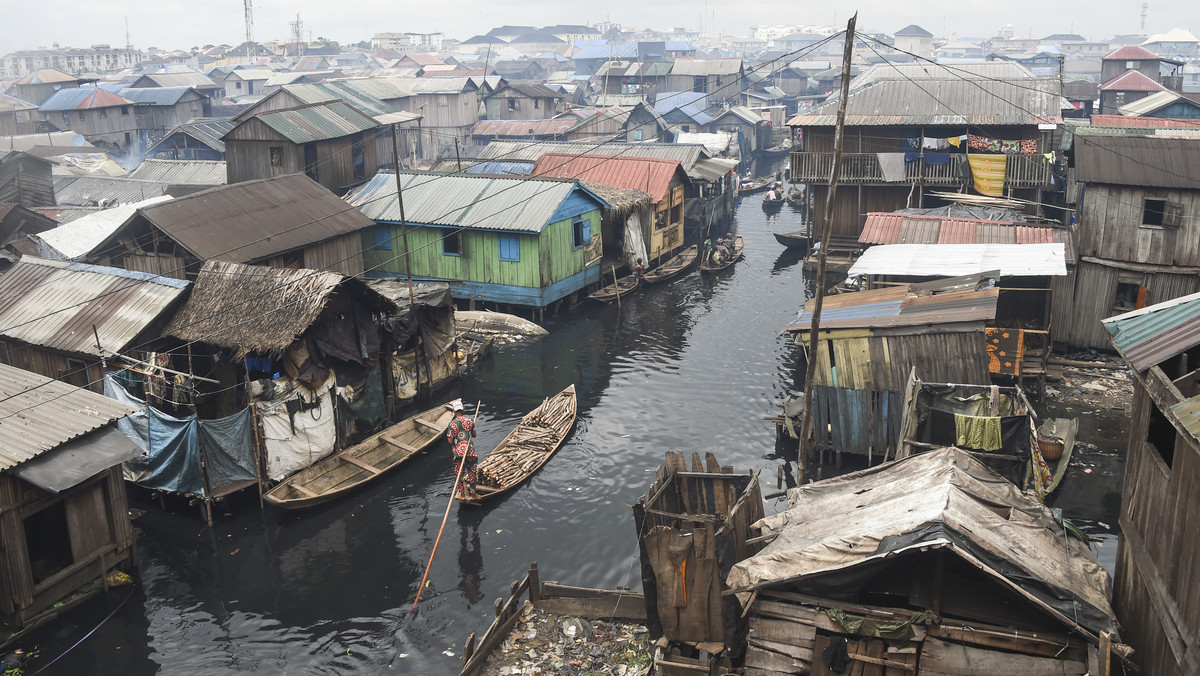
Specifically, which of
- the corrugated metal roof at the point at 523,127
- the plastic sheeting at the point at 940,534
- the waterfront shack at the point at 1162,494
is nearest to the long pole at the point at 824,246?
the plastic sheeting at the point at 940,534

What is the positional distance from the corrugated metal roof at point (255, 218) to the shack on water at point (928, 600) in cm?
2273

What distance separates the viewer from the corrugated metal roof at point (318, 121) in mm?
41406

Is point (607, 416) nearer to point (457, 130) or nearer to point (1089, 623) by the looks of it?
point (1089, 623)

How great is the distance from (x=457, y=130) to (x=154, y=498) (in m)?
53.6

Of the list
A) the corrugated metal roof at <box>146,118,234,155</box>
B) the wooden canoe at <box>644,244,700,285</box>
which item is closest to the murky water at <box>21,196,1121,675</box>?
the wooden canoe at <box>644,244,700,285</box>

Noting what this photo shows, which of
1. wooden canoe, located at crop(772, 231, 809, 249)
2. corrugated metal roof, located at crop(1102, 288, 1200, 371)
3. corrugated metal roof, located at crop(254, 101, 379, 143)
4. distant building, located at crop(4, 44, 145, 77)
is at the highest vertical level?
distant building, located at crop(4, 44, 145, 77)

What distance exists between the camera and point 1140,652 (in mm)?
11094

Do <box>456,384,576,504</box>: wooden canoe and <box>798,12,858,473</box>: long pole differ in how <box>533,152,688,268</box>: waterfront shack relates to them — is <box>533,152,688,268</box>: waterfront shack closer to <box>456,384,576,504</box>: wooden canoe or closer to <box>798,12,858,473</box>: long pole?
<box>456,384,576,504</box>: wooden canoe

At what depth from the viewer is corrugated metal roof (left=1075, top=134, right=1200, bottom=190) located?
85.6ft

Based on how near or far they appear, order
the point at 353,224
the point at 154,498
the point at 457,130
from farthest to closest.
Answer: the point at 457,130 < the point at 353,224 < the point at 154,498

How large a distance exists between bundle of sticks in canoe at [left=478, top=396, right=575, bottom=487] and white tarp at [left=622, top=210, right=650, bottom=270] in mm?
14526

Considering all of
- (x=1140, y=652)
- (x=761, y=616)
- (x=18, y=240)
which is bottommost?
(x=1140, y=652)

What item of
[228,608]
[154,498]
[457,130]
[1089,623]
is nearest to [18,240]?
[154,498]

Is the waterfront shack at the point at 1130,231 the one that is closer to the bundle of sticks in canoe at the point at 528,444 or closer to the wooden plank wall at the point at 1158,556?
the bundle of sticks in canoe at the point at 528,444
